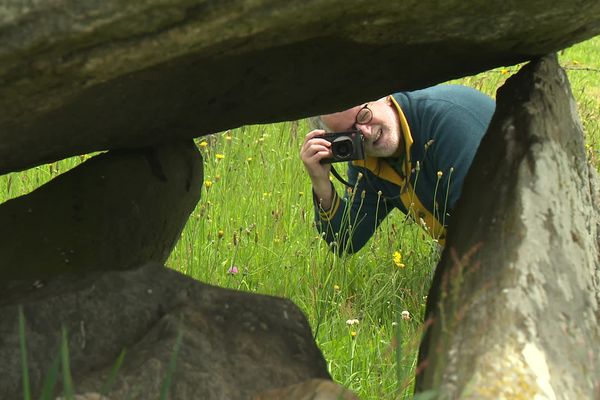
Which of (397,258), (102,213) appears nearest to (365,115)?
(397,258)

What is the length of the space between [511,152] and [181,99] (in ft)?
2.36

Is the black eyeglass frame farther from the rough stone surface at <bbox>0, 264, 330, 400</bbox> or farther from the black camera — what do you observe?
the rough stone surface at <bbox>0, 264, 330, 400</bbox>

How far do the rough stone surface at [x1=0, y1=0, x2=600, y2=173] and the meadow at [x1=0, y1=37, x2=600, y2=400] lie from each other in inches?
35.3

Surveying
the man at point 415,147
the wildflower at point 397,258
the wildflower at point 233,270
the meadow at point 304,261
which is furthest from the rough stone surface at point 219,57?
the wildflower at point 397,258

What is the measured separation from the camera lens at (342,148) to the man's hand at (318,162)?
82mm

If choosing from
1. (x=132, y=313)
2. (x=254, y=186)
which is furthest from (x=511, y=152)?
(x=254, y=186)

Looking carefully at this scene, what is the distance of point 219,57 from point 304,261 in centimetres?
213

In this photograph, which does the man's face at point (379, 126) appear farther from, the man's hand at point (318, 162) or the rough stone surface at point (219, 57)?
the rough stone surface at point (219, 57)

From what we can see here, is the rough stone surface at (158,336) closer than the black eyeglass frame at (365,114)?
Yes

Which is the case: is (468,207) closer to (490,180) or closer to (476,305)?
(490,180)

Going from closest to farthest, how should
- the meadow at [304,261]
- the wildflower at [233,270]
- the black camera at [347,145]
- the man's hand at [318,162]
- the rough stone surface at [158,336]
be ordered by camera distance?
the rough stone surface at [158,336], the meadow at [304,261], the wildflower at [233,270], the black camera at [347,145], the man's hand at [318,162]

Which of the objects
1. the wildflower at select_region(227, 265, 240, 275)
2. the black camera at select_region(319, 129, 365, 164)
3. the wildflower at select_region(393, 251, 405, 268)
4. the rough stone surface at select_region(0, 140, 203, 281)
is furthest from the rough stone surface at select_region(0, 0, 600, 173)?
the wildflower at select_region(393, 251, 405, 268)

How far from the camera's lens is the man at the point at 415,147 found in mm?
4004

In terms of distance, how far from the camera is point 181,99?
232cm
